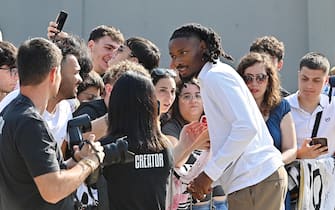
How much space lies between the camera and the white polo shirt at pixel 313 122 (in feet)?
15.9

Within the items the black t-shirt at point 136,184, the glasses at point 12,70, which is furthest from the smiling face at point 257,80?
the glasses at point 12,70

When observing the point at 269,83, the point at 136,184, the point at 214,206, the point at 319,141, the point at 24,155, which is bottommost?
the point at 214,206

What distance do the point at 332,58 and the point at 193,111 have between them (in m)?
5.52

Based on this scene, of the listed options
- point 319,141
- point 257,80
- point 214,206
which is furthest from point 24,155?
point 319,141

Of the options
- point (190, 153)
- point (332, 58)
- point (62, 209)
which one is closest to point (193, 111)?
point (190, 153)

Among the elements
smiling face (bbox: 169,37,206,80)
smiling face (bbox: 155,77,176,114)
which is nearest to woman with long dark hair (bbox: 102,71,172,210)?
smiling face (bbox: 169,37,206,80)

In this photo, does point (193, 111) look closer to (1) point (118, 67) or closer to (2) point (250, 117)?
(1) point (118, 67)

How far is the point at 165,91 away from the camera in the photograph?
4426mm

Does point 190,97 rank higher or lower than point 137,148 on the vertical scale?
lower

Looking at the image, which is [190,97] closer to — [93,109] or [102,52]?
[93,109]

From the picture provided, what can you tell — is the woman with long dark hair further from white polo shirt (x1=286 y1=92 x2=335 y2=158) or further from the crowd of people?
white polo shirt (x1=286 y1=92 x2=335 y2=158)

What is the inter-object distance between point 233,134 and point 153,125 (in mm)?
467

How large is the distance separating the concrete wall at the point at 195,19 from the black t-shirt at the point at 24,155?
7306 mm

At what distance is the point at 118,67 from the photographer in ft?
→ 13.2
